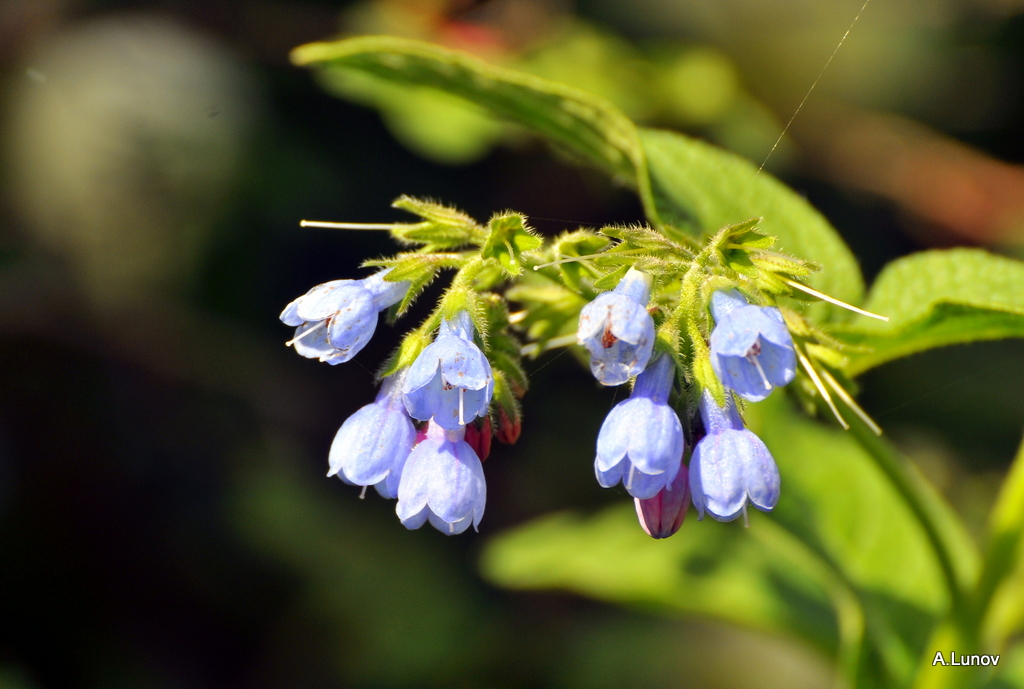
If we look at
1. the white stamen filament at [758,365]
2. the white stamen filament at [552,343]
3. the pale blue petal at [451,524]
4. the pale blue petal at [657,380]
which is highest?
the white stamen filament at [758,365]

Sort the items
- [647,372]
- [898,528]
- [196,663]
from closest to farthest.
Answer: [647,372] → [898,528] → [196,663]

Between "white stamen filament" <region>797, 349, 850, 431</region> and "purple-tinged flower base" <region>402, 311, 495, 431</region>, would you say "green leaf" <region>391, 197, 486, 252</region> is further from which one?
"white stamen filament" <region>797, 349, 850, 431</region>

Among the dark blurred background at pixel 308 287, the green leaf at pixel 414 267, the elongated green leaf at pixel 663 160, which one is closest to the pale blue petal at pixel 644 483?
the green leaf at pixel 414 267

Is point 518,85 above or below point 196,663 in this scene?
above

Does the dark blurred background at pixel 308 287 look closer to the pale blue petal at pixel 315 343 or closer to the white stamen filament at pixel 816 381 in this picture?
the pale blue petal at pixel 315 343

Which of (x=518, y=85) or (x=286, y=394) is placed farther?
(x=286, y=394)

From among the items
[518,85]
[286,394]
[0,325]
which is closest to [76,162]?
[0,325]

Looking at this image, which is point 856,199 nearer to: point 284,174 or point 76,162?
point 284,174
